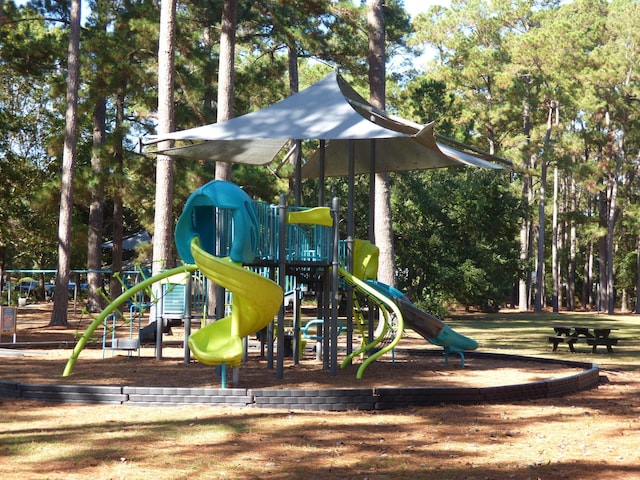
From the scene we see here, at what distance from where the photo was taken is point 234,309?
33.5 feet

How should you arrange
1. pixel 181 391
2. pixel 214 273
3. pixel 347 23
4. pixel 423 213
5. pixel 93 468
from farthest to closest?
pixel 423 213, pixel 347 23, pixel 214 273, pixel 181 391, pixel 93 468

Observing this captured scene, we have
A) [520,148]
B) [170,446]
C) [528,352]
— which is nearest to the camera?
[170,446]

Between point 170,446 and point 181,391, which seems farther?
point 181,391

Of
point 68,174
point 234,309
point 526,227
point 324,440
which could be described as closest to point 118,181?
point 68,174

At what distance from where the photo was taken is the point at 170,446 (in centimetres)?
702

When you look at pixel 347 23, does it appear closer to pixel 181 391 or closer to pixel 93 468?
pixel 181 391

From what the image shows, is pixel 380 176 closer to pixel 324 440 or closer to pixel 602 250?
pixel 324 440

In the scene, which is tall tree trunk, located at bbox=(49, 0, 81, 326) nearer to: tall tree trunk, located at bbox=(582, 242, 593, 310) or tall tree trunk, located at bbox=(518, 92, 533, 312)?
tall tree trunk, located at bbox=(518, 92, 533, 312)

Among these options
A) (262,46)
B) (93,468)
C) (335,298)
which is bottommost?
(93,468)

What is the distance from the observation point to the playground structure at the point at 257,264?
10062 mm

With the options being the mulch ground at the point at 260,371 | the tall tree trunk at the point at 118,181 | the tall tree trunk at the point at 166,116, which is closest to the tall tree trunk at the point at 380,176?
the mulch ground at the point at 260,371

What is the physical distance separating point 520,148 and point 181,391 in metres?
37.0

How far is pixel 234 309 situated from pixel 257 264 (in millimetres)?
1126

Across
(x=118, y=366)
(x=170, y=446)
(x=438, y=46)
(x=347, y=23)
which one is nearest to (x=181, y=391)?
(x=170, y=446)
